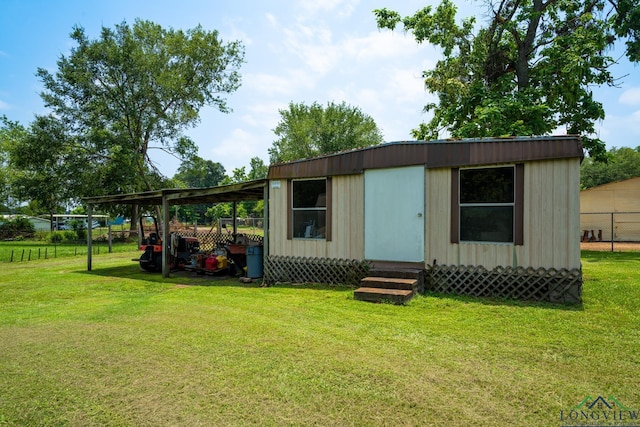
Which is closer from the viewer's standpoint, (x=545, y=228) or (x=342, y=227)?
(x=545, y=228)

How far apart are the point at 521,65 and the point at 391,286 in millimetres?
13008

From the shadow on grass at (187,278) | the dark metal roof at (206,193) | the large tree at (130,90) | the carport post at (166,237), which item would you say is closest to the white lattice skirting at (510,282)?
the shadow on grass at (187,278)

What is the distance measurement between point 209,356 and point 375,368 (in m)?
1.75

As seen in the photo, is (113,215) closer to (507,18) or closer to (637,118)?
Answer: (507,18)

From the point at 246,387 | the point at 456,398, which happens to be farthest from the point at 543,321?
the point at 246,387

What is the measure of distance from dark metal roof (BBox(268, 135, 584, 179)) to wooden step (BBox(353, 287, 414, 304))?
8.11 feet

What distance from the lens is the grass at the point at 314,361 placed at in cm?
275

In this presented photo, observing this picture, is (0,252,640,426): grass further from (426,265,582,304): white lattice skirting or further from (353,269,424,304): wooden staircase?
(426,265,582,304): white lattice skirting

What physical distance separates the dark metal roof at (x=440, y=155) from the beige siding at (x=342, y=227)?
0.33 meters

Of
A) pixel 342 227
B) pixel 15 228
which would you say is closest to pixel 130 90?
pixel 15 228

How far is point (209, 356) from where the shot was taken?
3.83 metres

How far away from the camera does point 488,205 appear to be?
6535 millimetres

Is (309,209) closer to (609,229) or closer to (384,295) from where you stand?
(384,295)

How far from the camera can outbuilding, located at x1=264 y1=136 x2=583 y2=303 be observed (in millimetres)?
5984
